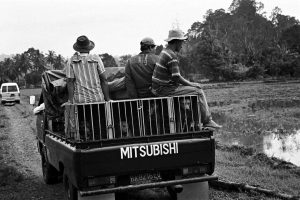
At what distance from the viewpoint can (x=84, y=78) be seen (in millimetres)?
6863

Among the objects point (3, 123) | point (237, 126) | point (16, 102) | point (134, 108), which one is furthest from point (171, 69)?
point (16, 102)

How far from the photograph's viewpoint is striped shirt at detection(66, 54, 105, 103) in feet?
22.5

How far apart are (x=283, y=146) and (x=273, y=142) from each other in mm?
712

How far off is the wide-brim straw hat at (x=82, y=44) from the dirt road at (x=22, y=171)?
2.57 metres

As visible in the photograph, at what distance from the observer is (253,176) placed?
29.0ft

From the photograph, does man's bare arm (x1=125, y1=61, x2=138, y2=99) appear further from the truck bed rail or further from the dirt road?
the dirt road

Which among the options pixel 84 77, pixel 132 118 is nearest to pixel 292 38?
pixel 84 77

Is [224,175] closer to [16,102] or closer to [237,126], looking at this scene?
[237,126]

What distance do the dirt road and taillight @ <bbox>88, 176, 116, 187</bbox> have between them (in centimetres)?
232

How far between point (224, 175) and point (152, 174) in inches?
121

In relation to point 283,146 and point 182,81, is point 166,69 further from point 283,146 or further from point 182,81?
point 283,146

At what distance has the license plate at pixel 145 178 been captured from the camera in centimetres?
607

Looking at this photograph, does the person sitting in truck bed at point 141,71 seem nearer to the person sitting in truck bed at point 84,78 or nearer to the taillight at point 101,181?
the person sitting in truck bed at point 84,78

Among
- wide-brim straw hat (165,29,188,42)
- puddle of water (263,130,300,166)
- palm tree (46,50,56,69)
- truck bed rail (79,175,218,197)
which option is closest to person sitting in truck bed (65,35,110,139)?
wide-brim straw hat (165,29,188,42)
